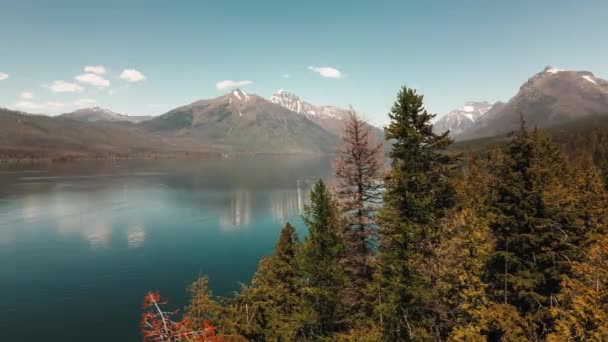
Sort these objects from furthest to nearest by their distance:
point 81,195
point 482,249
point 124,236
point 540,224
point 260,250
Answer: point 81,195
point 124,236
point 260,250
point 482,249
point 540,224

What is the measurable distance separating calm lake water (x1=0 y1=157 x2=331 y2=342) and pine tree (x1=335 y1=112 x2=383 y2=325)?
20.0 m

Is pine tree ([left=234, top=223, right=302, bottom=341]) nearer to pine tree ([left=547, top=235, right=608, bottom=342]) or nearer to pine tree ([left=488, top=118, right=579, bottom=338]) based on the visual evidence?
pine tree ([left=488, top=118, right=579, bottom=338])

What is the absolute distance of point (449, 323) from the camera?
78.4 ft

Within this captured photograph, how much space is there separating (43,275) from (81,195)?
103 metres

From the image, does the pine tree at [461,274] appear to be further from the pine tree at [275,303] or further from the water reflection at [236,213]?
the water reflection at [236,213]

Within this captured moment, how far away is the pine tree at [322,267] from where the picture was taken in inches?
995

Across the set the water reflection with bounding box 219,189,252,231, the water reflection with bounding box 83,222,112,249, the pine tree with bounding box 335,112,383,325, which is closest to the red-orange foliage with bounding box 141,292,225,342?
the pine tree with bounding box 335,112,383,325

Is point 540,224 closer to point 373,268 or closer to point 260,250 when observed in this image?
point 373,268

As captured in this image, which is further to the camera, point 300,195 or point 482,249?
point 300,195

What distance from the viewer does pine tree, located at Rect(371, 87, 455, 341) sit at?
2275 centimetres

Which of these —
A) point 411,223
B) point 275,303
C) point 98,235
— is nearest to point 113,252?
point 98,235

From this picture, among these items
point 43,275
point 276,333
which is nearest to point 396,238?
point 276,333

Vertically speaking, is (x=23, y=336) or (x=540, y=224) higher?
(x=540, y=224)

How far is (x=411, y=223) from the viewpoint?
23.6m
